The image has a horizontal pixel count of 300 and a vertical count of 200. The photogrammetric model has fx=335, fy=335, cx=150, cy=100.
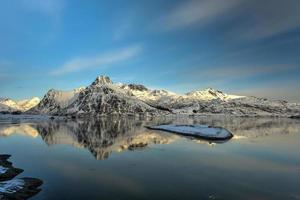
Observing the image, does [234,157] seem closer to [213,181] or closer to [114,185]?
[213,181]

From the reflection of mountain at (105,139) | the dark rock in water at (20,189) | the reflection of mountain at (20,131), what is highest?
the reflection of mountain at (20,131)

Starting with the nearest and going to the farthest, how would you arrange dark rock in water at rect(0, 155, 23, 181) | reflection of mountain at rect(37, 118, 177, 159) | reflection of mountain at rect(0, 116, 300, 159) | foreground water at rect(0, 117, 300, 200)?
1. foreground water at rect(0, 117, 300, 200)
2. dark rock in water at rect(0, 155, 23, 181)
3. reflection of mountain at rect(37, 118, 177, 159)
4. reflection of mountain at rect(0, 116, 300, 159)

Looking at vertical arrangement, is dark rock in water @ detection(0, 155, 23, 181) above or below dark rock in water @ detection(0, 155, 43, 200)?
above

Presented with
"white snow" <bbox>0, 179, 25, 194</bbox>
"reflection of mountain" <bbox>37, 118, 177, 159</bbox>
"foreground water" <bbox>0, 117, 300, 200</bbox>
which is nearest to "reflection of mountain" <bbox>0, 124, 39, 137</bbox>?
"reflection of mountain" <bbox>37, 118, 177, 159</bbox>

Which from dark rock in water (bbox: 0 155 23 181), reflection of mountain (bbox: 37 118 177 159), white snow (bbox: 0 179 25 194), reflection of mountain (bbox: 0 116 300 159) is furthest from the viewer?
reflection of mountain (bbox: 0 116 300 159)

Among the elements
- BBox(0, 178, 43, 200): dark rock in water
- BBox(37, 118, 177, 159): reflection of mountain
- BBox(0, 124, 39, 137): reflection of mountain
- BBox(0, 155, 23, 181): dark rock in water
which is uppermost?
BBox(0, 124, 39, 137): reflection of mountain

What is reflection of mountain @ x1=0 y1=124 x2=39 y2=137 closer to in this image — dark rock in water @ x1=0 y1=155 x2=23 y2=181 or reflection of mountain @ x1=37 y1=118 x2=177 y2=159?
reflection of mountain @ x1=37 y1=118 x2=177 y2=159

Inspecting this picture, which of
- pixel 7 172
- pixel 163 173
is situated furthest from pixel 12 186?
pixel 163 173

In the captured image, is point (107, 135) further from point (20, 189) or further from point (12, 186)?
point (20, 189)

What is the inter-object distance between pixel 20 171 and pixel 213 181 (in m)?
20.2

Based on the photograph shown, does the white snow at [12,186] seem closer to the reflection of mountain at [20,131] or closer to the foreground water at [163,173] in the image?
the foreground water at [163,173]

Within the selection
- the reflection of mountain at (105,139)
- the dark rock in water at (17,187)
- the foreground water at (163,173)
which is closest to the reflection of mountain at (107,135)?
the reflection of mountain at (105,139)

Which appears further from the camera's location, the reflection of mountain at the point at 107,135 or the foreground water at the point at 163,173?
the reflection of mountain at the point at 107,135

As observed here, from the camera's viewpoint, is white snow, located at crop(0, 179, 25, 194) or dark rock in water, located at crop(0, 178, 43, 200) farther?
white snow, located at crop(0, 179, 25, 194)
